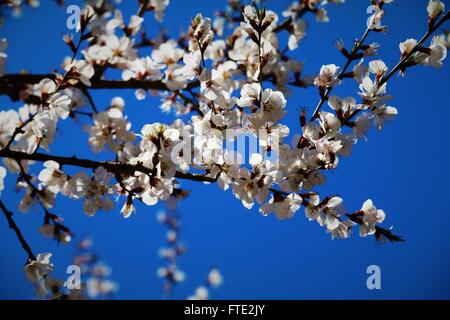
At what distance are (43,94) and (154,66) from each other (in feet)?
4.56

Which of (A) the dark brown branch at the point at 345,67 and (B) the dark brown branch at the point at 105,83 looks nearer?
(A) the dark brown branch at the point at 345,67

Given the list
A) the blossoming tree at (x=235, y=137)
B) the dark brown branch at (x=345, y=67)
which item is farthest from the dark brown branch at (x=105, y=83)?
the dark brown branch at (x=345, y=67)

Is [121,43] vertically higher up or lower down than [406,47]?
higher up

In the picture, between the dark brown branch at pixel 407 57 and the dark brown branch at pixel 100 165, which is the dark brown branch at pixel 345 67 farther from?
the dark brown branch at pixel 100 165

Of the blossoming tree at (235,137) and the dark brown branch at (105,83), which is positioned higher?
the dark brown branch at (105,83)

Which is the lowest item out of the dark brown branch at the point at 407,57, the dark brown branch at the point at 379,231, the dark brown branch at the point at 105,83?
the dark brown branch at the point at 379,231

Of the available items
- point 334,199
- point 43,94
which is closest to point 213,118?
point 334,199

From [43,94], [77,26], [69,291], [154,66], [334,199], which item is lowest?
[69,291]

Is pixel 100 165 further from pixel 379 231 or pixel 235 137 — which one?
pixel 379 231

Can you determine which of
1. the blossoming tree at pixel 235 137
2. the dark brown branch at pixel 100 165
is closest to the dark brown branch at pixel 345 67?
the blossoming tree at pixel 235 137
